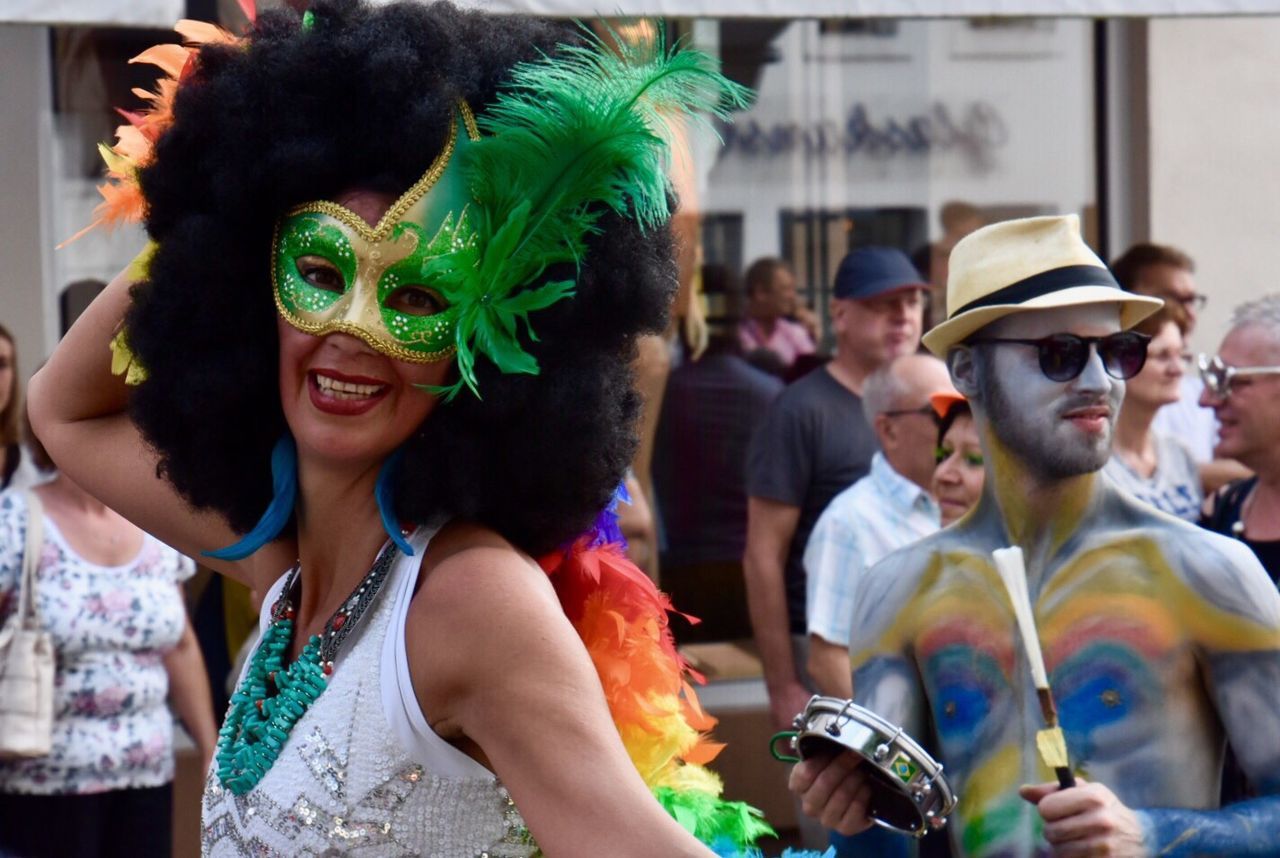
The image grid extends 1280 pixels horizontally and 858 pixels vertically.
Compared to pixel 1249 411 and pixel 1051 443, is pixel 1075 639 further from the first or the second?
pixel 1249 411

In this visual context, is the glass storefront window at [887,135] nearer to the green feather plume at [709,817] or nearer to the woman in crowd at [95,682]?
the woman in crowd at [95,682]

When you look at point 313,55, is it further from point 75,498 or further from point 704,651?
point 704,651

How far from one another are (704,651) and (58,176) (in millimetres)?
2846

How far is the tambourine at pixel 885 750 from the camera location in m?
2.47

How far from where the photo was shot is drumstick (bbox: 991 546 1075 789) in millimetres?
2477

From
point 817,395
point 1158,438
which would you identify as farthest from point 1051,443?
point 1158,438

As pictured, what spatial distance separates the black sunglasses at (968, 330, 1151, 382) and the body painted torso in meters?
0.21

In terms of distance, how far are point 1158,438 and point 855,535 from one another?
1.62 metres

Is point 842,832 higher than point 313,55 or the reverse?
the reverse

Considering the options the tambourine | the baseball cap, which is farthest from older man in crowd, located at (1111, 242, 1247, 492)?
the tambourine

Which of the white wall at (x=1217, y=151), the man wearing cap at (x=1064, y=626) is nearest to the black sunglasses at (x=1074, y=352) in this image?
the man wearing cap at (x=1064, y=626)

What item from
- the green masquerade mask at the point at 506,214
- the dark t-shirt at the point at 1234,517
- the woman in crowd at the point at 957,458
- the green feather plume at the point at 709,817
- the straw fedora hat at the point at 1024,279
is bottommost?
the dark t-shirt at the point at 1234,517

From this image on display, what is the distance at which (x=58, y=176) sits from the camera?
6273 mm

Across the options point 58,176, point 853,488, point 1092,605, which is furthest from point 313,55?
point 58,176
